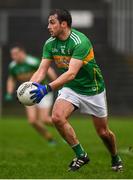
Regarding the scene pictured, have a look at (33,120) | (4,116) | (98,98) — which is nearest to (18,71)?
(33,120)

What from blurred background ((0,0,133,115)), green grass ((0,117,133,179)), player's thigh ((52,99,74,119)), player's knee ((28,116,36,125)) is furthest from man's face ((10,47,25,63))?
blurred background ((0,0,133,115))

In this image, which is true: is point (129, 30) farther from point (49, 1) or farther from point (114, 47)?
point (49, 1)

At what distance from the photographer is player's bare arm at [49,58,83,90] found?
10.9 m

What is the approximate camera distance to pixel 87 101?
37.8 feet

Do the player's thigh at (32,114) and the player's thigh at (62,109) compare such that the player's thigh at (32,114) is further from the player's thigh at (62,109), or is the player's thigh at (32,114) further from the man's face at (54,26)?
the man's face at (54,26)

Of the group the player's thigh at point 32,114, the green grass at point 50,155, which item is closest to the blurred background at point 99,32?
the green grass at point 50,155

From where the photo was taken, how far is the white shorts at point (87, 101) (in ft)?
37.7

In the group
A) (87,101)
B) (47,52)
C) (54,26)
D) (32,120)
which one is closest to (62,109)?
(87,101)

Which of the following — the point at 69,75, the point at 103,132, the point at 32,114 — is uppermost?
the point at 69,75

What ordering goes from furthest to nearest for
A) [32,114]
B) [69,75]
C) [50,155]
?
1. [32,114]
2. [50,155]
3. [69,75]

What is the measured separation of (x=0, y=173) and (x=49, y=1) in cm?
2037

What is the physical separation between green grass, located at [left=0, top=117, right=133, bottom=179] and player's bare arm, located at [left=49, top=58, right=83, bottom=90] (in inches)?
44.5

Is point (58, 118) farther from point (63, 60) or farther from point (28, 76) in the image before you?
point (28, 76)

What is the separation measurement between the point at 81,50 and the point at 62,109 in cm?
81
